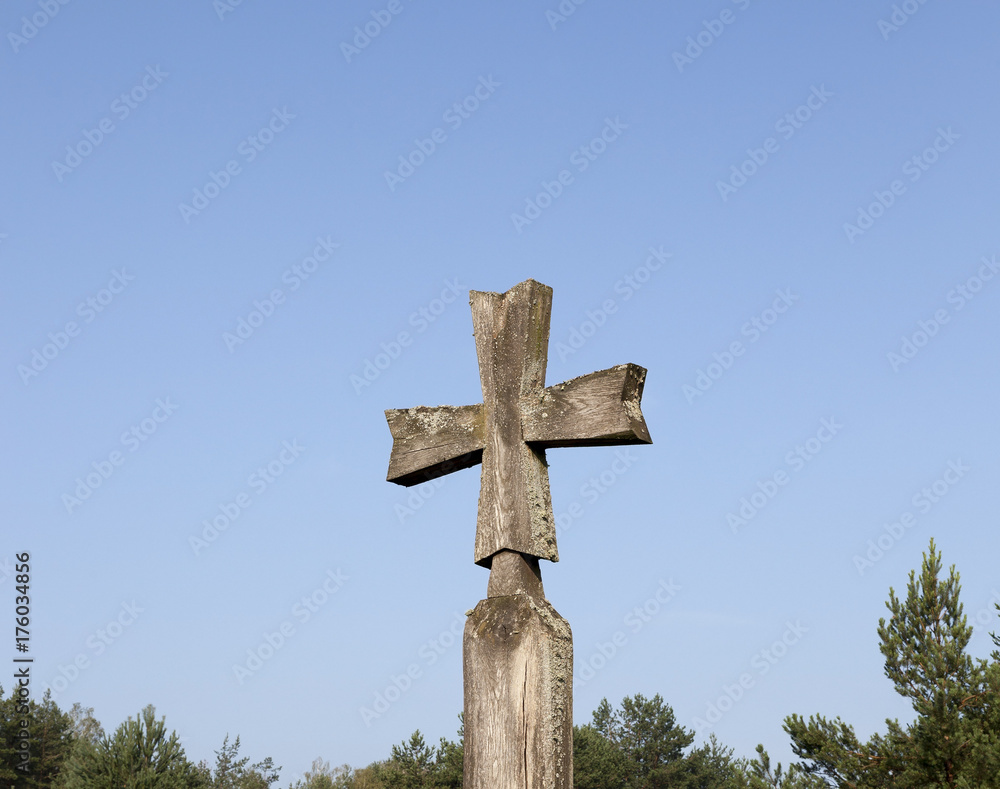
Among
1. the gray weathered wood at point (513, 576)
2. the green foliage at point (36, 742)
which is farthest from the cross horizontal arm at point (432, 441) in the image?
the green foliage at point (36, 742)

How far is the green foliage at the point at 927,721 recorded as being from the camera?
16.1m

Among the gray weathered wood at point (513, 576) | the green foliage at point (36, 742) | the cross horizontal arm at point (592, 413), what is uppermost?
the green foliage at point (36, 742)

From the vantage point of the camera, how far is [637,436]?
409 centimetres

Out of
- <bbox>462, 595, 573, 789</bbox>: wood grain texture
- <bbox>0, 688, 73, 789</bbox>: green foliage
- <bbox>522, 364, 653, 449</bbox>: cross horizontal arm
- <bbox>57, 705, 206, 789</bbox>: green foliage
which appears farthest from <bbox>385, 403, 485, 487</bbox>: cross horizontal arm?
<bbox>0, 688, 73, 789</bbox>: green foliage

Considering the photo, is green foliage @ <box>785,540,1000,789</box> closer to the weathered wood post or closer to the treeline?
the treeline

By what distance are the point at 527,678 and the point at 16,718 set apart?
39.9 m

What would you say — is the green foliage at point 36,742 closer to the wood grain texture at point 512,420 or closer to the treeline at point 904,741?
the treeline at point 904,741

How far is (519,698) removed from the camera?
395 centimetres

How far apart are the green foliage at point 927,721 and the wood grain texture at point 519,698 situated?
46.2 feet


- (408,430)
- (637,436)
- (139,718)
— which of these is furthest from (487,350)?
(139,718)

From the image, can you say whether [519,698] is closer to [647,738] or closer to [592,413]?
[592,413]

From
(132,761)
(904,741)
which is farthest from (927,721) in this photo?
(132,761)

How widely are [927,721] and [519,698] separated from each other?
594 inches

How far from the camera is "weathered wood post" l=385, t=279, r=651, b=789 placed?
154 inches
